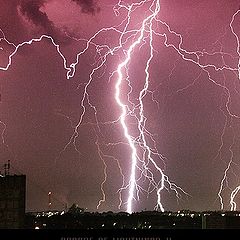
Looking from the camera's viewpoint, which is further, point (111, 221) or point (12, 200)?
point (111, 221)

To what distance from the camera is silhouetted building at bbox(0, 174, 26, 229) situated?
26562mm

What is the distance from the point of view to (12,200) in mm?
26859

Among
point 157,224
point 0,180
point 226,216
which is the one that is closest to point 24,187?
point 0,180

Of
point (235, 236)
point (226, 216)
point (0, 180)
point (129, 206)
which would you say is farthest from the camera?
point (226, 216)

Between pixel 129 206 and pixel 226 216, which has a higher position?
pixel 226 216

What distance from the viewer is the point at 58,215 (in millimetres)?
42156

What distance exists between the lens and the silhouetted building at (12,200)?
2656 cm

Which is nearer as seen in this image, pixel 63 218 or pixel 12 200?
pixel 12 200

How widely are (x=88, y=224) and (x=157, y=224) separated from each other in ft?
16.9

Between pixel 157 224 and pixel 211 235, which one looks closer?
pixel 211 235

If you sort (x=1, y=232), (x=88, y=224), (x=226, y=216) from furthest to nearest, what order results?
(x=88, y=224)
(x=226, y=216)
(x=1, y=232)

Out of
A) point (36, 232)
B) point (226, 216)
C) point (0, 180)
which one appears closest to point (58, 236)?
point (36, 232)

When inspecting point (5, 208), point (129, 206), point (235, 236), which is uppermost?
point (5, 208)

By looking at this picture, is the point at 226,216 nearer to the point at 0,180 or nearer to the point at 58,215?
the point at 0,180
